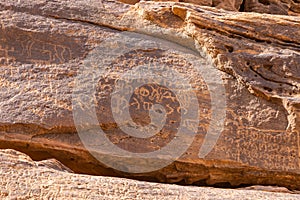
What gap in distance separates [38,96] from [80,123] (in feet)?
1.36

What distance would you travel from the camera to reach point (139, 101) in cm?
453

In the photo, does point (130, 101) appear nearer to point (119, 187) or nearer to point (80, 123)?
point (80, 123)

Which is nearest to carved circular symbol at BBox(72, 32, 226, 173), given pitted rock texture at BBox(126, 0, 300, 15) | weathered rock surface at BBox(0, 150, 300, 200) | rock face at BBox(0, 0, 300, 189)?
rock face at BBox(0, 0, 300, 189)

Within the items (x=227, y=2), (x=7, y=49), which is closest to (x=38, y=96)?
(x=7, y=49)

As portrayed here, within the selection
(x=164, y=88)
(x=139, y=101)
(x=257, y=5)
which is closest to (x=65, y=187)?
(x=139, y=101)

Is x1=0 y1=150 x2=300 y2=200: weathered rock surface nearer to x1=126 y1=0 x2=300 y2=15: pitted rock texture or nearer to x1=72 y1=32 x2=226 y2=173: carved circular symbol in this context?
x1=72 y1=32 x2=226 y2=173: carved circular symbol

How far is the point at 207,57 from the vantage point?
16.3 ft

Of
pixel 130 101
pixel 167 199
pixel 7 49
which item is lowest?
pixel 167 199

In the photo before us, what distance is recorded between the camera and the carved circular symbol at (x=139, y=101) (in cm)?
438

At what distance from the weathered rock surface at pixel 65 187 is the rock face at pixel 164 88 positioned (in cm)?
53

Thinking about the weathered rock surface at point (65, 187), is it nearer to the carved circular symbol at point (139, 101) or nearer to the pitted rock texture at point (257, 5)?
the carved circular symbol at point (139, 101)

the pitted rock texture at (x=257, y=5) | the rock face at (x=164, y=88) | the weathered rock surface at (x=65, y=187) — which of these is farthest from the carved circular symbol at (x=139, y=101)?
the pitted rock texture at (x=257, y=5)

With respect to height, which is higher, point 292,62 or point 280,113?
point 292,62

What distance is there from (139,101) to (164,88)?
0.88 ft
